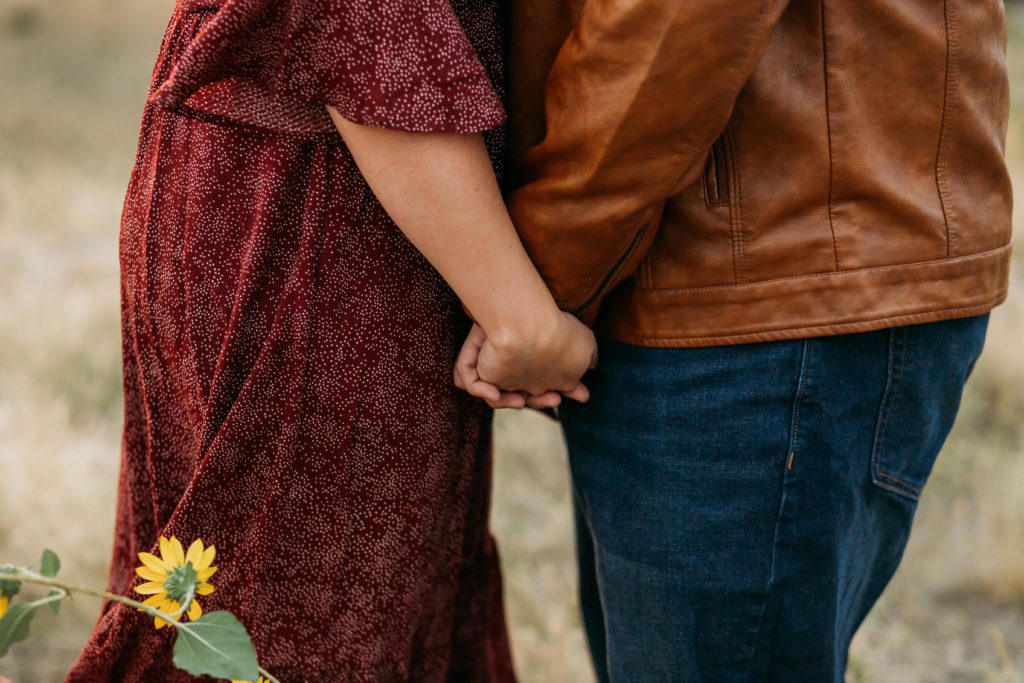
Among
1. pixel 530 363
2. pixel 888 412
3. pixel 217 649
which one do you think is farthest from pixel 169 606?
pixel 888 412

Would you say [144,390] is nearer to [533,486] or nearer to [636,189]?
[636,189]

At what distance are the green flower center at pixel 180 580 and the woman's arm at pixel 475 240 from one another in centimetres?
36

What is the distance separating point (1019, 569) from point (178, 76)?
2360 mm

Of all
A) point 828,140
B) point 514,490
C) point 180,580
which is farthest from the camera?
point 514,490

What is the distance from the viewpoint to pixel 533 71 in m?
0.96

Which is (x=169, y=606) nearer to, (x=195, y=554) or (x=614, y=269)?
(x=195, y=554)

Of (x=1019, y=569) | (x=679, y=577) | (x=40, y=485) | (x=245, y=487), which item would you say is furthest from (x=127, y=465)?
(x=1019, y=569)

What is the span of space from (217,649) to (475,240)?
44 cm

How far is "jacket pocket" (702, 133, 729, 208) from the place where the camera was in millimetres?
876

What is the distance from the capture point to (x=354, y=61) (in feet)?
2.58

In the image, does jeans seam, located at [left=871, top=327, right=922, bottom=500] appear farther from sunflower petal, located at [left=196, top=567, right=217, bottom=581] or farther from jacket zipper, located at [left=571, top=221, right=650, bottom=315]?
sunflower petal, located at [left=196, top=567, right=217, bottom=581]

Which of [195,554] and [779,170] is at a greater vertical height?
[779,170]

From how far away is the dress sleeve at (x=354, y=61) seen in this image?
2.57 ft

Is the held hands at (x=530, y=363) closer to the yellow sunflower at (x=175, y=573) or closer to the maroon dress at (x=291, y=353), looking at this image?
the maroon dress at (x=291, y=353)
